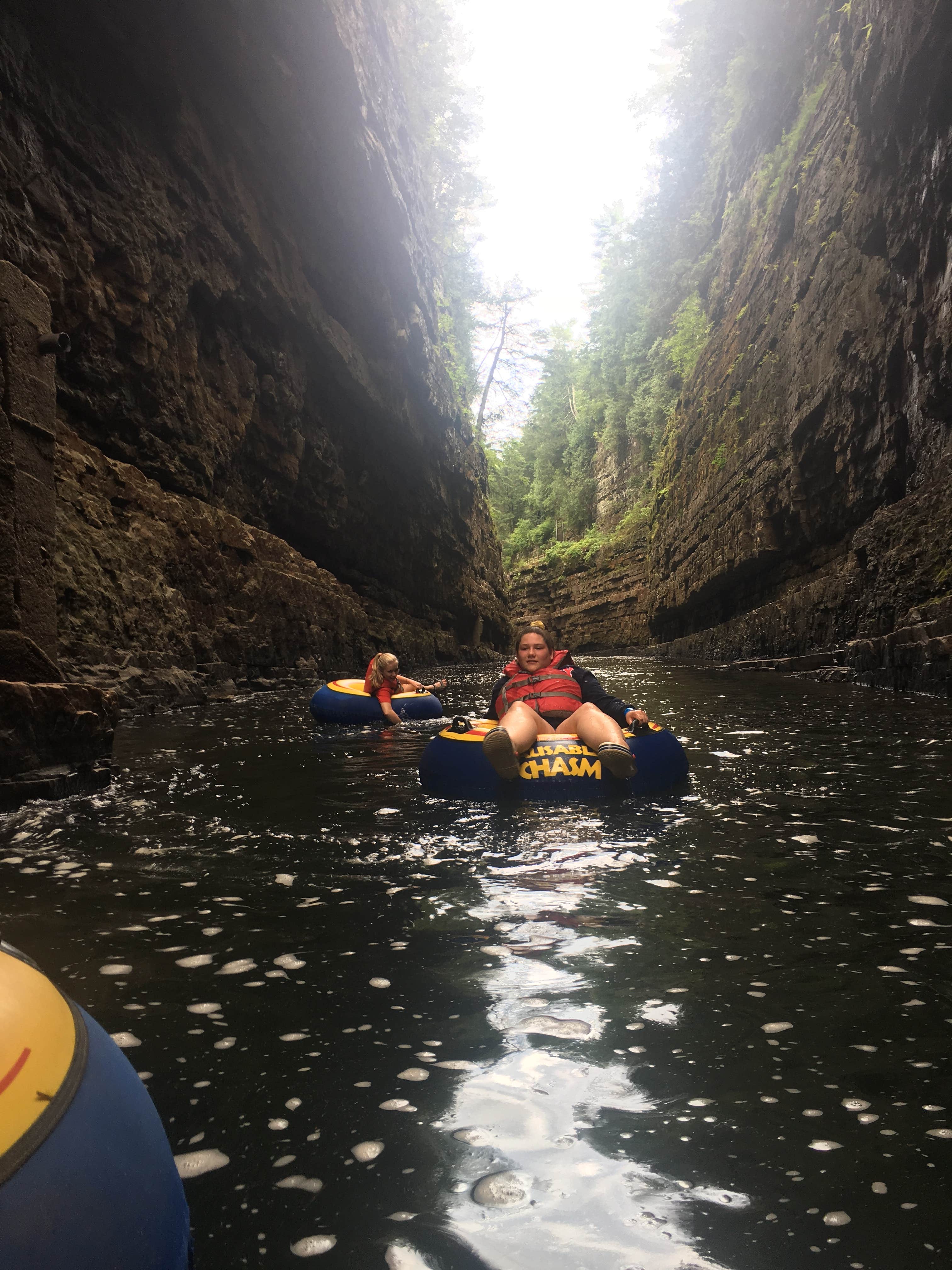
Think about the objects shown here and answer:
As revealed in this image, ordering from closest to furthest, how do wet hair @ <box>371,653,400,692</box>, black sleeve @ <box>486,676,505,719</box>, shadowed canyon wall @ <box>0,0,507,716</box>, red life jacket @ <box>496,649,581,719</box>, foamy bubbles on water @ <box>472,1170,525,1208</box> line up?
foamy bubbles on water @ <box>472,1170,525,1208</box> → red life jacket @ <box>496,649,581,719</box> → black sleeve @ <box>486,676,505,719</box> → wet hair @ <box>371,653,400,692</box> → shadowed canyon wall @ <box>0,0,507,716</box>

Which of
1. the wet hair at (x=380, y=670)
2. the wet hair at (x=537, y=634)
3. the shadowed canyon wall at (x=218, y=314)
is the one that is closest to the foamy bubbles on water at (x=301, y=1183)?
the wet hair at (x=537, y=634)

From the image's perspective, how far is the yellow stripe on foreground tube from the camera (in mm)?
979

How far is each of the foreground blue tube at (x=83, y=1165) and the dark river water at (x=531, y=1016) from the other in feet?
1.09

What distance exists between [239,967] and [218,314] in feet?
48.6

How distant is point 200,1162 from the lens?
1581 mm

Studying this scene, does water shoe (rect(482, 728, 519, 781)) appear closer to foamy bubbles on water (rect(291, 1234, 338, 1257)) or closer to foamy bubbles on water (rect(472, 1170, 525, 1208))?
foamy bubbles on water (rect(472, 1170, 525, 1208))

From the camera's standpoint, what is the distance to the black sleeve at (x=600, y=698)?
18.2 feet

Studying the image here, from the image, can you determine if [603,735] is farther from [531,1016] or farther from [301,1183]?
[301,1183]

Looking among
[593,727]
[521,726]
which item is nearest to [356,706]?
[521,726]

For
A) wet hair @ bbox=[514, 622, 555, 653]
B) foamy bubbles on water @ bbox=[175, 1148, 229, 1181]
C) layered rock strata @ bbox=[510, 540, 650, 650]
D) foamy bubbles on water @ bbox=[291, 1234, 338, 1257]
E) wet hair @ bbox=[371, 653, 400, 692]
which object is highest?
layered rock strata @ bbox=[510, 540, 650, 650]

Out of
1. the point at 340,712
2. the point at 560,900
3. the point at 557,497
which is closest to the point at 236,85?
the point at 340,712

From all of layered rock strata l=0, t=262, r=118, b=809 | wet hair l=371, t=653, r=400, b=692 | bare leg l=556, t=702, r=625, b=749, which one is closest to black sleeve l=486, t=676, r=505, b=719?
bare leg l=556, t=702, r=625, b=749

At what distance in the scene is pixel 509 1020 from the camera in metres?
2.17

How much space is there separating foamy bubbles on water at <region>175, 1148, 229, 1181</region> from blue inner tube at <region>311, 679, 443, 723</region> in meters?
8.18
